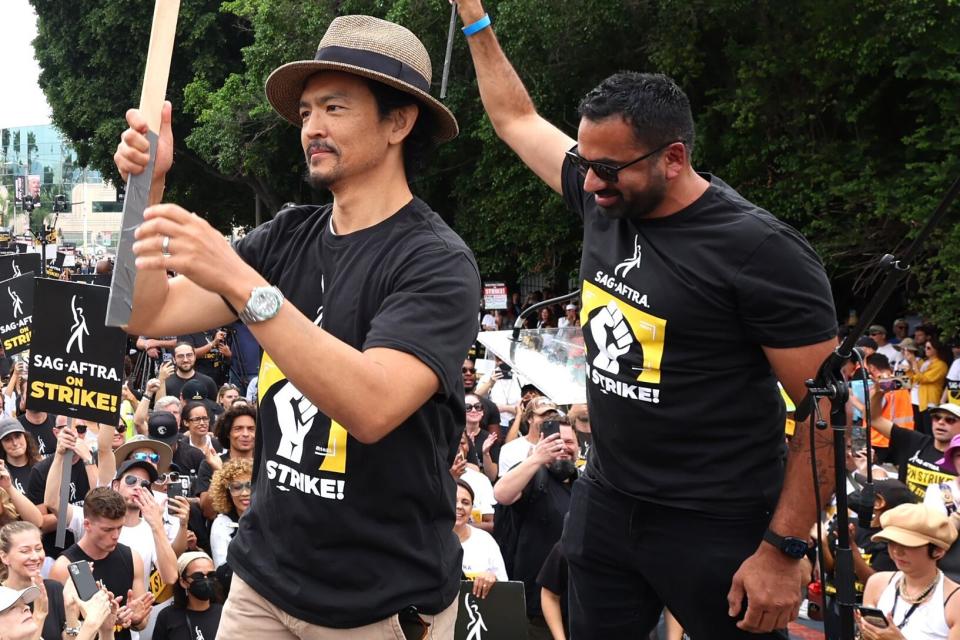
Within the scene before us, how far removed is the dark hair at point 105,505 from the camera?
673cm

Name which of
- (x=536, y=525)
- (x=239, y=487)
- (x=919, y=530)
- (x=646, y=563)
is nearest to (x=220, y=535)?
(x=239, y=487)

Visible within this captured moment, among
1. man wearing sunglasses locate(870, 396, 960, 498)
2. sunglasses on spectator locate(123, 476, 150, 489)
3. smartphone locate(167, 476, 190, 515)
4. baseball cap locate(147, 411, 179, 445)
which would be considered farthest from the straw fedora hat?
baseball cap locate(147, 411, 179, 445)

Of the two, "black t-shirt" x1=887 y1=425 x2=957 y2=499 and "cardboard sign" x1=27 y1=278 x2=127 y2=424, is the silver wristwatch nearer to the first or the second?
"cardboard sign" x1=27 y1=278 x2=127 y2=424

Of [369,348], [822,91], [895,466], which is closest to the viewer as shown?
[369,348]

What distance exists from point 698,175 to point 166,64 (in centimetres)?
149

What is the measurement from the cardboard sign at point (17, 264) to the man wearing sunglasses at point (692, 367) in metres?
13.0

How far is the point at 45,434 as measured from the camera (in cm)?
1020

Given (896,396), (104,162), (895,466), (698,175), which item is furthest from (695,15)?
(104,162)

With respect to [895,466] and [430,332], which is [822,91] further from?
[430,332]

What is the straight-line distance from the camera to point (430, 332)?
8.30 feet

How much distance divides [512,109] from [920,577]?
3.94 meters

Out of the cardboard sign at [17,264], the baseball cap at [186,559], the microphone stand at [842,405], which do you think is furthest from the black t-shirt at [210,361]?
the microphone stand at [842,405]

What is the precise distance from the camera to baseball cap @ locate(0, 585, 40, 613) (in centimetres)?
522

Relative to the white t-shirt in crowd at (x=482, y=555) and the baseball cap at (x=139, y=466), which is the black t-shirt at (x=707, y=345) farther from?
the baseball cap at (x=139, y=466)
